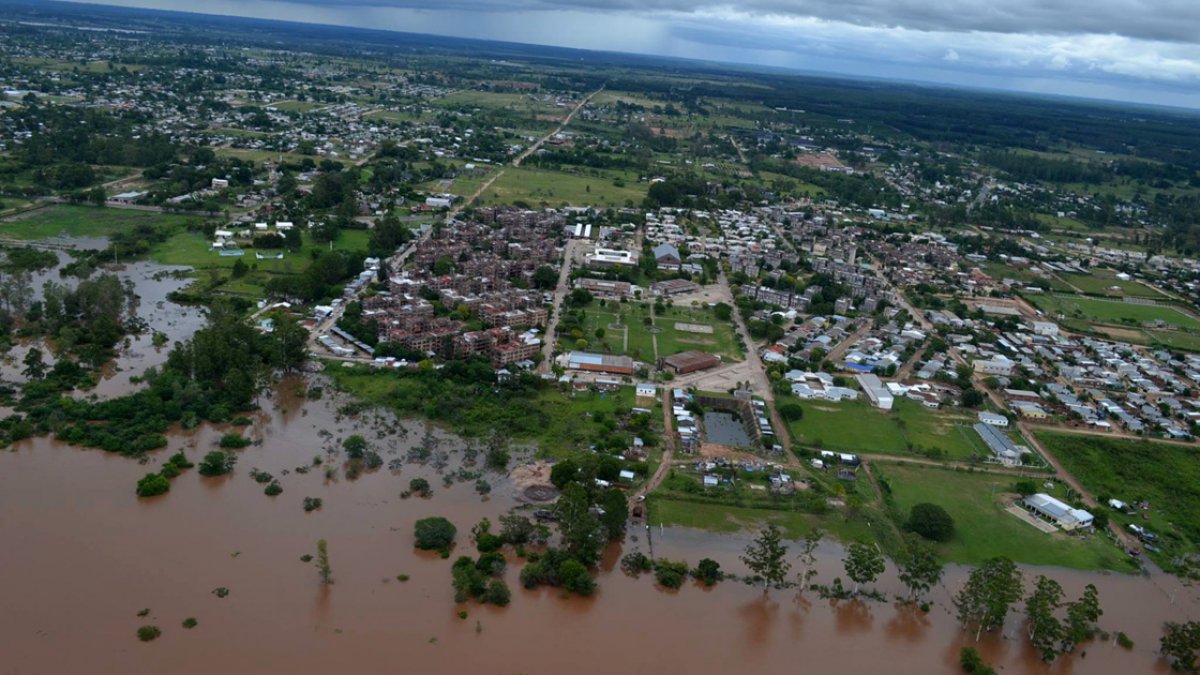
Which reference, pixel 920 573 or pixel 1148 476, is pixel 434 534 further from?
pixel 1148 476

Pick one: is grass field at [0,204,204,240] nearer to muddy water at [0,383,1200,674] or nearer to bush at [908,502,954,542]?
muddy water at [0,383,1200,674]

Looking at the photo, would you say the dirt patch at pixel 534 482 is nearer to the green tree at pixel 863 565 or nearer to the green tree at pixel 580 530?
the green tree at pixel 580 530

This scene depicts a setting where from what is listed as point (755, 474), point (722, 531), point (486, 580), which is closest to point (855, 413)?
point (755, 474)

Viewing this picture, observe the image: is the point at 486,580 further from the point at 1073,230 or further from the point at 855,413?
the point at 1073,230

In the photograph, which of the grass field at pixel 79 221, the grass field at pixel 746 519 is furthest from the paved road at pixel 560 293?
the grass field at pixel 79 221

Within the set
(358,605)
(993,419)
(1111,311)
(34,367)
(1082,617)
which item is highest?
(1111,311)

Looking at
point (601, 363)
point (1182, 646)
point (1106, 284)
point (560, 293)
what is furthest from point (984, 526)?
point (1106, 284)
